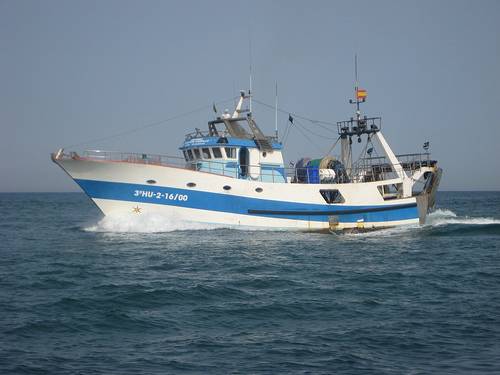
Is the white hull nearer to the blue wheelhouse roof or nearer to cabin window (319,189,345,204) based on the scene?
cabin window (319,189,345,204)

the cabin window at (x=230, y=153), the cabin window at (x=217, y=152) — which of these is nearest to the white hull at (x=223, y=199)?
the cabin window at (x=230, y=153)

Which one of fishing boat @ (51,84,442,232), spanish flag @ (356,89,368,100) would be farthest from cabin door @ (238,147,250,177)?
spanish flag @ (356,89,368,100)

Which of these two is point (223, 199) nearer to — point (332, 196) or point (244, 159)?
point (244, 159)

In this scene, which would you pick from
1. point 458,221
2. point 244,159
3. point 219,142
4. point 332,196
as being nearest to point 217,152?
point 219,142

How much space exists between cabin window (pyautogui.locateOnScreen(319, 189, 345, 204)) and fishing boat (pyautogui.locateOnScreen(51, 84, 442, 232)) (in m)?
0.06

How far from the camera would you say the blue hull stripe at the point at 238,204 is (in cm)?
2453

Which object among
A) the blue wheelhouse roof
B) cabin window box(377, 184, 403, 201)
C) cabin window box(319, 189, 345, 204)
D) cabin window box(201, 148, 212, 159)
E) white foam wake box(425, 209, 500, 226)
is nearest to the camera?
the blue wheelhouse roof

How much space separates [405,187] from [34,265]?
2078 centimetres

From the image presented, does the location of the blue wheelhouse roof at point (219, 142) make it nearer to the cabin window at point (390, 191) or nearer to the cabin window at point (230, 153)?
the cabin window at point (230, 153)

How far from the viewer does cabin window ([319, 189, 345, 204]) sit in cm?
2808

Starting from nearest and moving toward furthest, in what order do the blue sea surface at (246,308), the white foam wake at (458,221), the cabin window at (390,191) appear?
the blue sea surface at (246,308) → the cabin window at (390,191) → the white foam wake at (458,221)

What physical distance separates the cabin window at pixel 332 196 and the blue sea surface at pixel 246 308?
6.76 m

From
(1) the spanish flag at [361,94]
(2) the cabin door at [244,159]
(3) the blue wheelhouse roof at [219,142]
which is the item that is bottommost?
(2) the cabin door at [244,159]

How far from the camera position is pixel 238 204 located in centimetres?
2577
